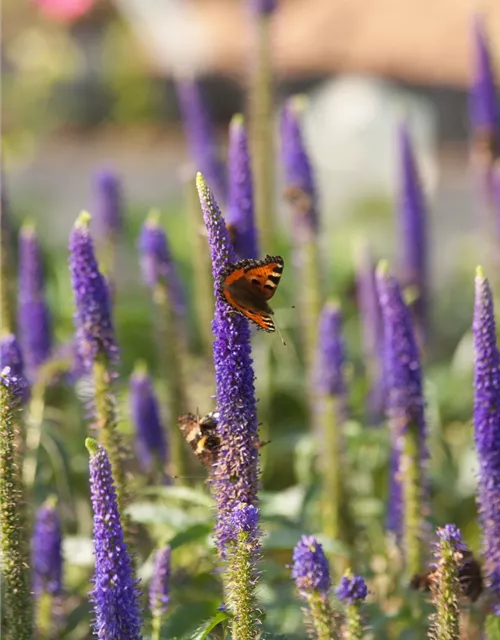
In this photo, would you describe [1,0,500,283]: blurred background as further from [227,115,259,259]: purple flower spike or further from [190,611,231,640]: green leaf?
Answer: [190,611,231,640]: green leaf

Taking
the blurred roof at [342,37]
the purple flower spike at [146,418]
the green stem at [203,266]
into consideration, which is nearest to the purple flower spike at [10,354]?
the purple flower spike at [146,418]

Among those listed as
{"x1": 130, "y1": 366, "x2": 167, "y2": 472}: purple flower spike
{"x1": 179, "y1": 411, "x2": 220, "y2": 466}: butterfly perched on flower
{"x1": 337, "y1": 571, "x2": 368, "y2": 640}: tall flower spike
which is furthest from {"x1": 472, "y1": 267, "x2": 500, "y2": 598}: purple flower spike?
{"x1": 130, "y1": 366, "x2": 167, "y2": 472}: purple flower spike

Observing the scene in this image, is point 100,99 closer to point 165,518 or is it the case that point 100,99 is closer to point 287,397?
point 287,397

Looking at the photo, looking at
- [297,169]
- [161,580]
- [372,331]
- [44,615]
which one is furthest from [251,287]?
[372,331]

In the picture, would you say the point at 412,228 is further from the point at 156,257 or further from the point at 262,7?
the point at 156,257

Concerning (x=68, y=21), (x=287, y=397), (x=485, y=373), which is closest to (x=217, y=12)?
(x=68, y=21)

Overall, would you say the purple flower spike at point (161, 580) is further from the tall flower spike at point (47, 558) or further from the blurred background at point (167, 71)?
the blurred background at point (167, 71)
